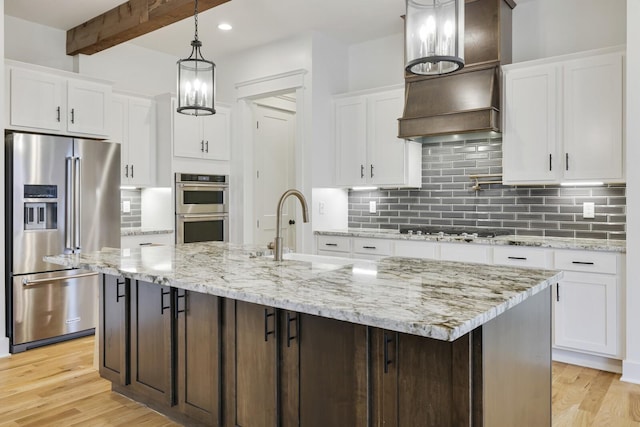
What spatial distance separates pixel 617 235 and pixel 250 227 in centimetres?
370

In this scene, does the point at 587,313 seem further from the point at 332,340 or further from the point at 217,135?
the point at 217,135

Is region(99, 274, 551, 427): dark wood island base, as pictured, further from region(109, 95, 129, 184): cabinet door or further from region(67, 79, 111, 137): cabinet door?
region(109, 95, 129, 184): cabinet door

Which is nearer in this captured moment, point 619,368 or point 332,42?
point 619,368

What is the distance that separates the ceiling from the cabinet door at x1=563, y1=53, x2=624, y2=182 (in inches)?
62.1

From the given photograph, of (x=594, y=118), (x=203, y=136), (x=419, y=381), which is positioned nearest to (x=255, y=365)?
(x=419, y=381)

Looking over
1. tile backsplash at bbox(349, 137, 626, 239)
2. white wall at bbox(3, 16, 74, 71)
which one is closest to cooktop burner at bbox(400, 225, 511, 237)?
tile backsplash at bbox(349, 137, 626, 239)

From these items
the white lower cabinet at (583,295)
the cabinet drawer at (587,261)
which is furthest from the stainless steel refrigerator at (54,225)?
the cabinet drawer at (587,261)

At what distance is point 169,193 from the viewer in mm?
5164

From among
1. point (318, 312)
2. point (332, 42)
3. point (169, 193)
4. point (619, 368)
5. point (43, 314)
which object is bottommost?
point (619, 368)

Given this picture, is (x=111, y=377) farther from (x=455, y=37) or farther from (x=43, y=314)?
(x=455, y=37)

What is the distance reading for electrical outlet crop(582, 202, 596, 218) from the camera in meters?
3.84

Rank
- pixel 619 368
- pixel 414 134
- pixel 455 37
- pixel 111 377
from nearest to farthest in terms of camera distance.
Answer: pixel 455 37 → pixel 111 377 → pixel 619 368 → pixel 414 134

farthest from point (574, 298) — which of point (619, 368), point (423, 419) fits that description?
point (423, 419)

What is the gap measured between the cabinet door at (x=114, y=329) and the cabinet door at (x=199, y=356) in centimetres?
51
